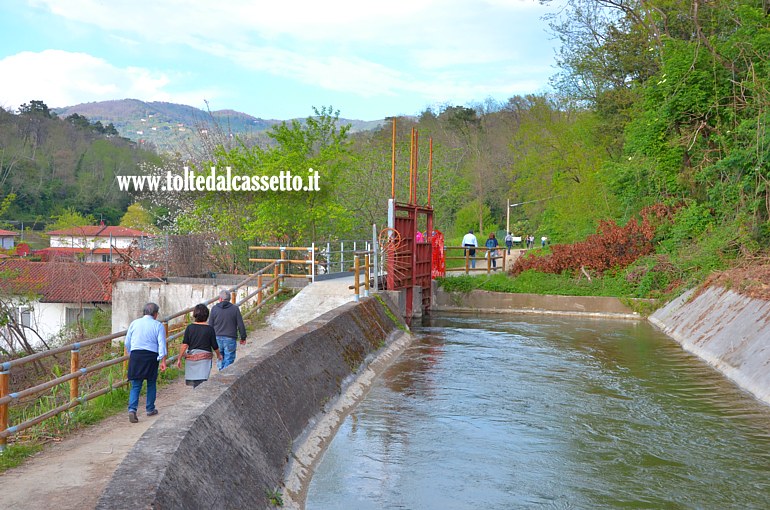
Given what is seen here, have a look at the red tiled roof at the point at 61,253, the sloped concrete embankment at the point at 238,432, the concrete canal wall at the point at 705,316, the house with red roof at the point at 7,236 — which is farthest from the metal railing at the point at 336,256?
the house with red roof at the point at 7,236

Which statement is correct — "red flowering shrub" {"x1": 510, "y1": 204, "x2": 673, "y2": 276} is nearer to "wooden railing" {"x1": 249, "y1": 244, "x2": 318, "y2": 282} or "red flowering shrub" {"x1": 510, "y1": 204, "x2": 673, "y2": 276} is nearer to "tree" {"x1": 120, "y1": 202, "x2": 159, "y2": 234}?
"wooden railing" {"x1": 249, "y1": 244, "x2": 318, "y2": 282}

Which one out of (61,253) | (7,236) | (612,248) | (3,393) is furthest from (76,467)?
(7,236)

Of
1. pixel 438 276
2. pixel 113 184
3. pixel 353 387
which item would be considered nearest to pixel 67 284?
pixel 438 276

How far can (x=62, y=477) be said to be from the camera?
725 cm

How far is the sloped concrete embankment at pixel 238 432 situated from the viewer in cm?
578

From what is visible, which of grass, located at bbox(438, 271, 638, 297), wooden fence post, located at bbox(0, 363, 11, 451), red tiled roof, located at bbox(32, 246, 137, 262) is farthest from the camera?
grass, located at bbox(438, 271, 638, 297)

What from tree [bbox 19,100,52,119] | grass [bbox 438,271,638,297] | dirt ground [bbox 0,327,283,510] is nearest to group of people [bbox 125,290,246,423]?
dirt ground [bbox 0,327,283,510]

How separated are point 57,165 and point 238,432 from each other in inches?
3797

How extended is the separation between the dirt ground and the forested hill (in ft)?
226

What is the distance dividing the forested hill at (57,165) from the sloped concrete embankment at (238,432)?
67564mm

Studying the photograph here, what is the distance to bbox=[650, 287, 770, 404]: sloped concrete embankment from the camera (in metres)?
14.2

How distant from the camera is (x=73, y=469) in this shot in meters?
7.57

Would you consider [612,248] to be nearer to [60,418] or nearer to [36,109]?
[60,418]

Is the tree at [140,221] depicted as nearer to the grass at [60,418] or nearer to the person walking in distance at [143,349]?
the grass at [60,418]
